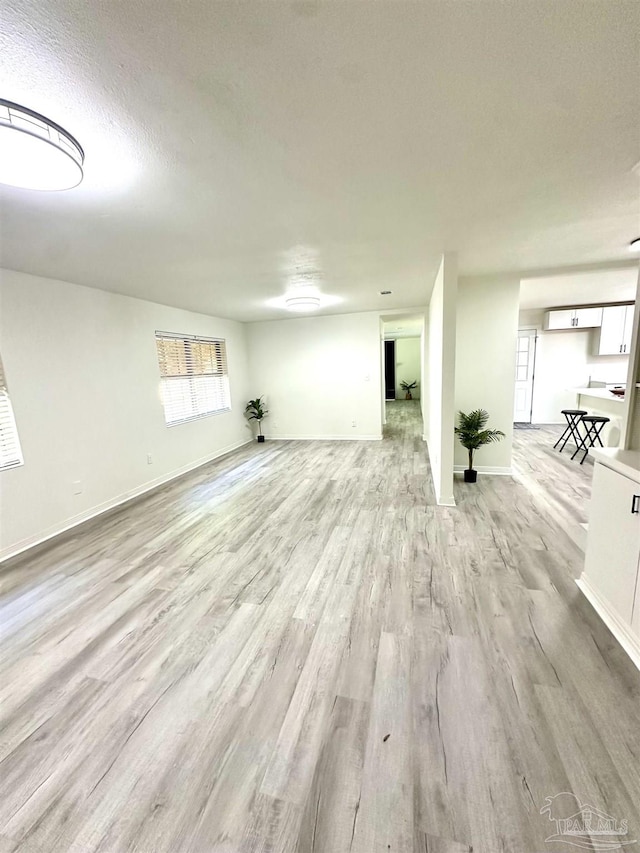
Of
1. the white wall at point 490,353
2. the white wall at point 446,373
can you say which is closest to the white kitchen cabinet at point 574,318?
the white wall at point 490,353

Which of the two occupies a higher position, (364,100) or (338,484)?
(364,100)

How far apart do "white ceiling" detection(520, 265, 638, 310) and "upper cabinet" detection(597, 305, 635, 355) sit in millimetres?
199

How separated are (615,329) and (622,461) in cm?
645

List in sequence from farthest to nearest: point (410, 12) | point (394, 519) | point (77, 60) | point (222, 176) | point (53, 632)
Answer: point (394, 519) < point (53, 632) < point (222, 176) < point (77, 60) < point (410, 12)

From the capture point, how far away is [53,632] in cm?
194

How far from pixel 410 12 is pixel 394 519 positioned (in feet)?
10.1

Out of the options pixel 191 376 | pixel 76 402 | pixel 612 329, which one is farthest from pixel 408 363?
pixel 76 402

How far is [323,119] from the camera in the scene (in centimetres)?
127

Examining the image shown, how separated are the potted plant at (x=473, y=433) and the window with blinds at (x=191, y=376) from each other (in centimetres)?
394

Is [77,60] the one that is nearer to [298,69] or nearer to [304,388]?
[298,69]

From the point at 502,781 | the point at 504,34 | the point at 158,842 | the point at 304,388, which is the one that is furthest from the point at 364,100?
the point at 304,388

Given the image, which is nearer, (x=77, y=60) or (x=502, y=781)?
(x=77, y=60)

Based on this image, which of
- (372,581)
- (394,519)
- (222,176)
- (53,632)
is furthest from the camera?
(394,519)

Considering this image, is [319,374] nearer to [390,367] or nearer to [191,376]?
[191,376]
